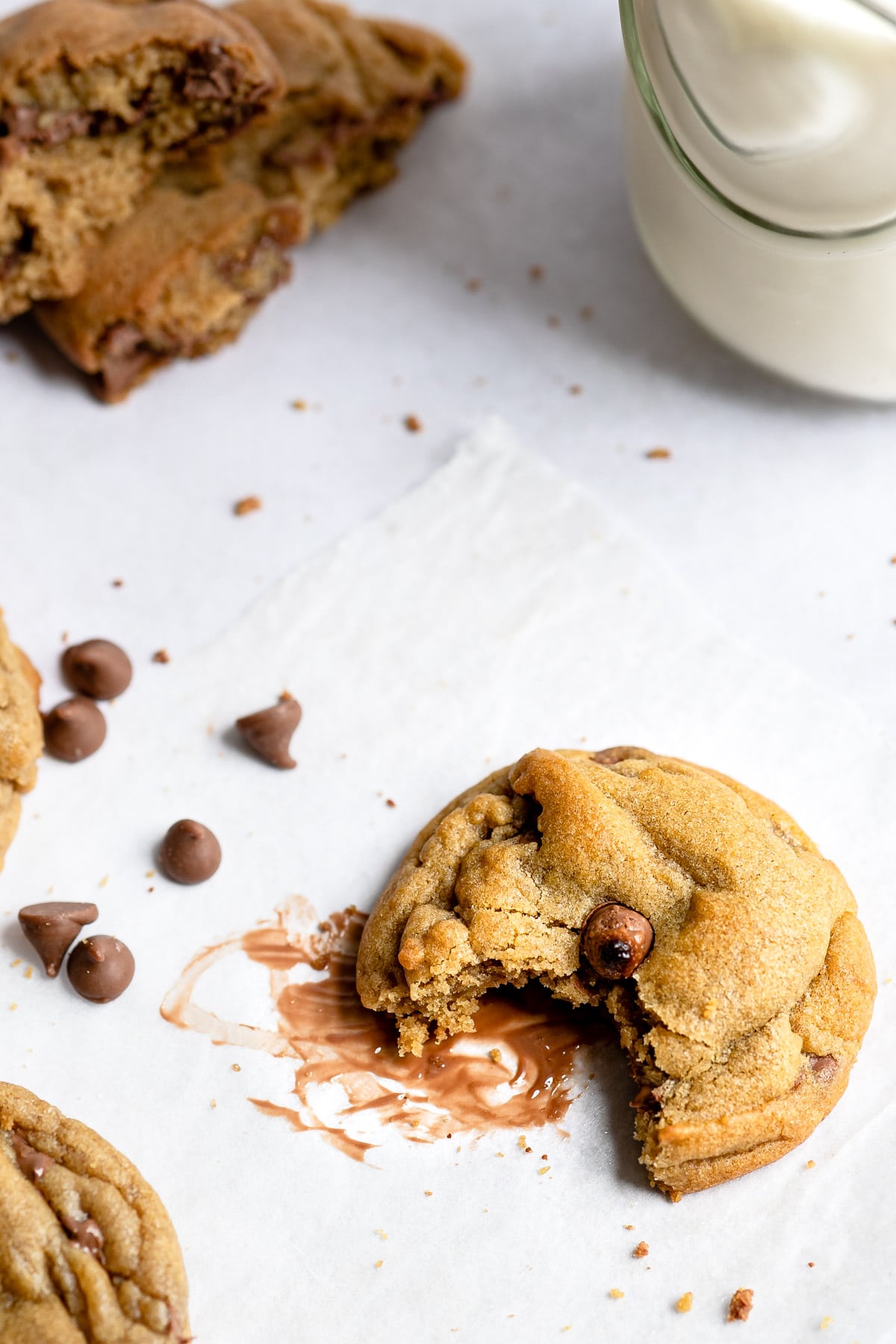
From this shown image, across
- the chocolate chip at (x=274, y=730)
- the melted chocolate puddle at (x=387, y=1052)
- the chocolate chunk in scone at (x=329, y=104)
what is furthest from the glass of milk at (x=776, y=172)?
the melted chocolate puddle at (x=387, y=1052)

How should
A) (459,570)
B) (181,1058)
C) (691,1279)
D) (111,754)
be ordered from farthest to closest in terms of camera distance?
(459,570) → (111,754) → (181,1058) → (691,1279)

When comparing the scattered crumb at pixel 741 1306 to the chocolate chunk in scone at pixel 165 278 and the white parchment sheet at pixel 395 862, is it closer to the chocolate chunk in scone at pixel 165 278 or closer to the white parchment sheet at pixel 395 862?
the white parchment sheet at pixel 395 862

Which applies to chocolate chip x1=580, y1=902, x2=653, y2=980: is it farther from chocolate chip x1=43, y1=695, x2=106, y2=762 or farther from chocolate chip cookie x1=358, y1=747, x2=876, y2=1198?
chocolate chip x1=43, y1=695, x2=106, y2=762

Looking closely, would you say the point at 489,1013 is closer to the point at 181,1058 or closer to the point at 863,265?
the point at 181,1058

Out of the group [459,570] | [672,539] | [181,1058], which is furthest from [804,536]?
[181,1058]

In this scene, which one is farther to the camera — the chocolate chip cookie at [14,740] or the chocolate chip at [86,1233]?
the chocolate chip cookie at [14,740]

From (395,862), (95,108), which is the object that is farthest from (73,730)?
(95,108)
